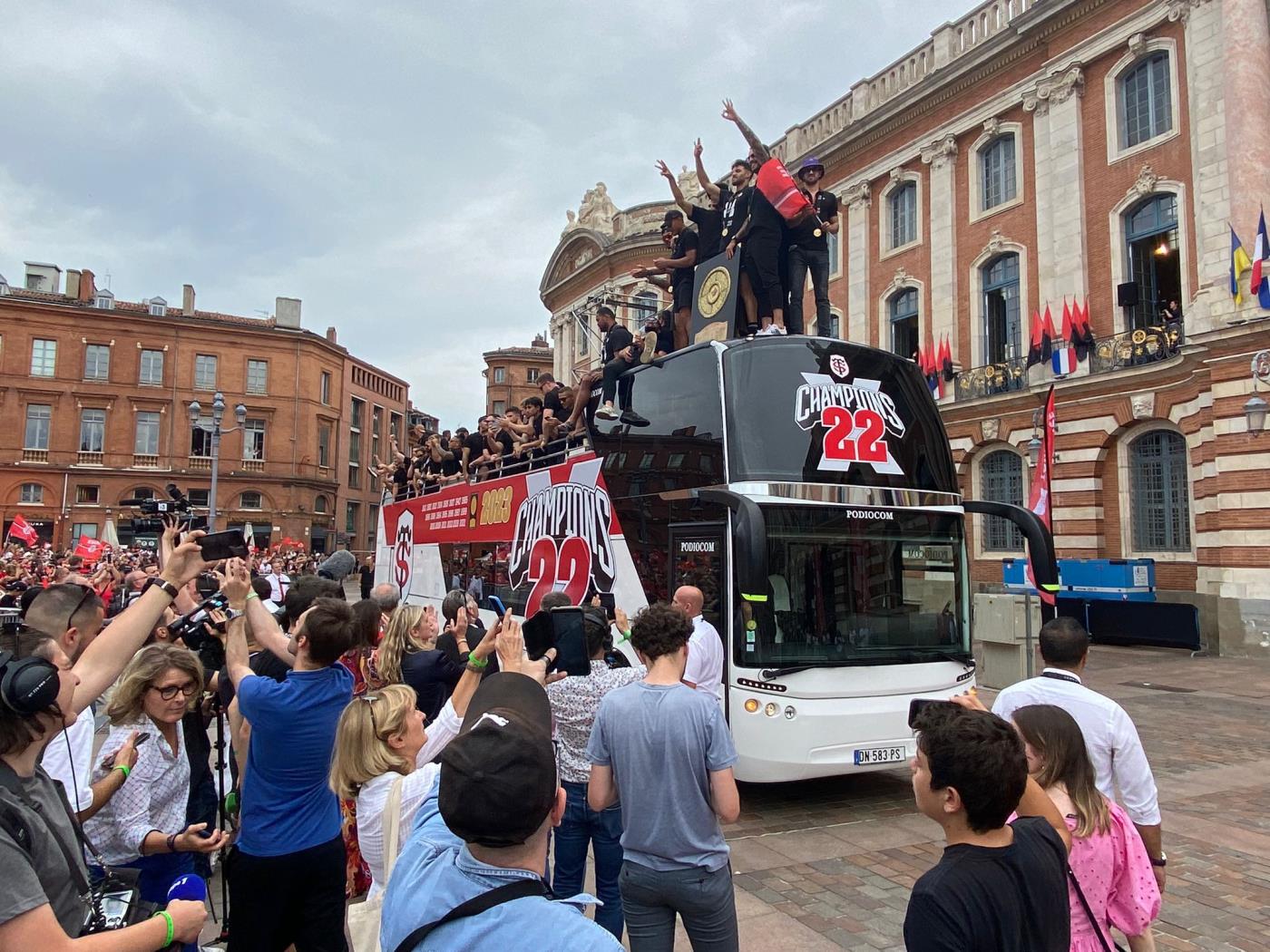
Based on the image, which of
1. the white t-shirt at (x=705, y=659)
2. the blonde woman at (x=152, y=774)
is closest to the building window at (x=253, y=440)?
the white t-shirt at (x=705, y=659)

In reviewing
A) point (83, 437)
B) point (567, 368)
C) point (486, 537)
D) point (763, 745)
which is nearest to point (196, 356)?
point (83, 437)

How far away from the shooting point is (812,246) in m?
9.44

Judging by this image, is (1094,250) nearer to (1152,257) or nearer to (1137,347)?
(1152,257)

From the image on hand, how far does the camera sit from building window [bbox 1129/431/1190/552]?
19250 mm

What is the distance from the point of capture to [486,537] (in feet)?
39.4

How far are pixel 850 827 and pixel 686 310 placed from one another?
6398mm

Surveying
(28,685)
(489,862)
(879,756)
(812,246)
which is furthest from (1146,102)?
(28,685)

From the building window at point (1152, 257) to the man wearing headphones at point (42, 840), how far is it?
76.2 ft

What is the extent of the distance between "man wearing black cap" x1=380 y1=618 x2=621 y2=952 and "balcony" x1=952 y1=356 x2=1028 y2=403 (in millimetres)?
23467

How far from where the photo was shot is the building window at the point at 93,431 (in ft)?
163

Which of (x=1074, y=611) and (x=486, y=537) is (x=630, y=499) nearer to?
(x=486, y=537)

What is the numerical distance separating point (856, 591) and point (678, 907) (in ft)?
14.2

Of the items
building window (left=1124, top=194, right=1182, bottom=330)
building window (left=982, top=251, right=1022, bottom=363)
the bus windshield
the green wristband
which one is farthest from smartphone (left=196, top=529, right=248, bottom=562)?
building window (left=982, top=251, right=1022, bottom=363)

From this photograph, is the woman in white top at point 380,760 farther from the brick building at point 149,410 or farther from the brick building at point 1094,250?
the brick building at point 149,410
